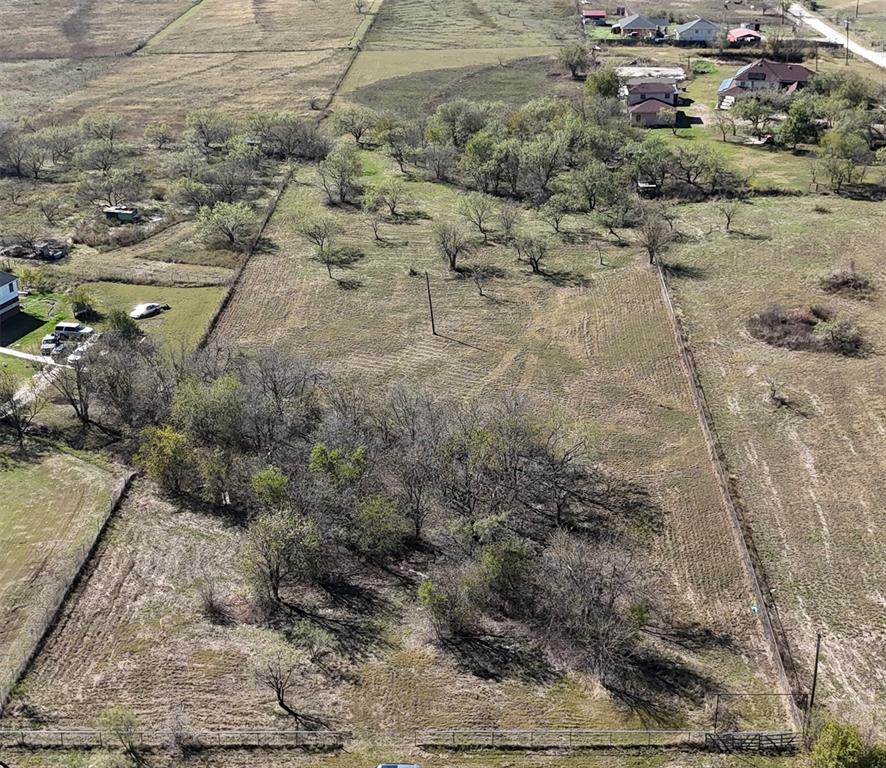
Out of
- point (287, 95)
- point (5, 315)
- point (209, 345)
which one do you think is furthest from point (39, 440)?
point (287, 95)

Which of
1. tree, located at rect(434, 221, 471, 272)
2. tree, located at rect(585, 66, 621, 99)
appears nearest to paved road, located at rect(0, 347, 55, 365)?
tree, located at rect(434, 221, 471, 272)

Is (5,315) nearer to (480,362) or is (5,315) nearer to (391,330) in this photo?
(391,330)

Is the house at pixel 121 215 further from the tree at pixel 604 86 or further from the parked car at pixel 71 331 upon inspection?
the tree at pixel 604 86

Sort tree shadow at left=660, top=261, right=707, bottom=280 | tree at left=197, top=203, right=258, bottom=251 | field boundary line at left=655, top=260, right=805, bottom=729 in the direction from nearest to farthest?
field boundary line at left=655, top=260, right=805, bottom=729
tree shadow at left=660, top=261, right=707, bottom=280
tree at left=197, top=203, right=258, bottom=251

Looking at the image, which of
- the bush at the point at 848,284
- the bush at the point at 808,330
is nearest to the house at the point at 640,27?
the bush at the point at 848,284

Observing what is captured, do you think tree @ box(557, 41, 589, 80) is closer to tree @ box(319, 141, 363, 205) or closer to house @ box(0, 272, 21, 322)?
tree @ box(319, 141, 363, 205)

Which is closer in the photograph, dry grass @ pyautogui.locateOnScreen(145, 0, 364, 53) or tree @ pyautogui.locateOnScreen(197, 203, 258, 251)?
tree @ pyautogui.locateOnScreen(197, 203, 258, 251)

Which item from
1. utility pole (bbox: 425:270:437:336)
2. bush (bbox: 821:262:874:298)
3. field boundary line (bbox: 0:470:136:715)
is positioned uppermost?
field boundary line (bbox: 0:470:136:715)
